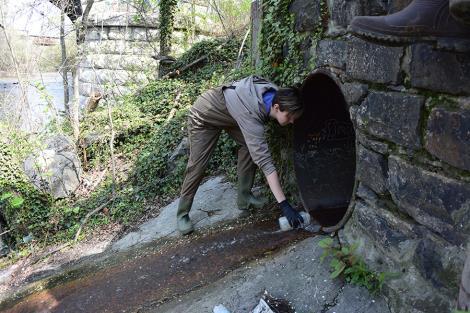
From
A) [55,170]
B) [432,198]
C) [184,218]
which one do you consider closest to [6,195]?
[55,170]

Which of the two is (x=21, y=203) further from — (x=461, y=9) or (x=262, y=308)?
(x=461, y=9)

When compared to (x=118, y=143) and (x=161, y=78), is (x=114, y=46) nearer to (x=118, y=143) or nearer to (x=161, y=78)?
(x=161, y=78)

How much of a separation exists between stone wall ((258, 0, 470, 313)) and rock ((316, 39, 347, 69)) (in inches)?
3.4

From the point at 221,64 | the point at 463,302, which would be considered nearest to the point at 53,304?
the point at 463,302

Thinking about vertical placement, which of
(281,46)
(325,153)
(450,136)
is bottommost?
(325,153)

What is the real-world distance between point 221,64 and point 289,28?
16.8ft

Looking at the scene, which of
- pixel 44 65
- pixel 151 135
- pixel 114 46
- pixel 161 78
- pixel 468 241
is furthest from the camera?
pixel 44 65

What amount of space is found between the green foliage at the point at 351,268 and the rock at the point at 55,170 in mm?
5427

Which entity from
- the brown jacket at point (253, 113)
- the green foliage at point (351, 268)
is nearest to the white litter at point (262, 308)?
the green foliage at point (351, 268)

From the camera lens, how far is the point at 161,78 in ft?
32.0

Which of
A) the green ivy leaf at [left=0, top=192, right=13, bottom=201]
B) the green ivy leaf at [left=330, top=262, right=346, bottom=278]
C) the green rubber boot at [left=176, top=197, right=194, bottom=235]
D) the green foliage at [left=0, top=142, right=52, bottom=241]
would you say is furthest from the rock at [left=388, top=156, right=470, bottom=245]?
the green ivy leaf at [left=0, top=192, right=13, bottom=201]

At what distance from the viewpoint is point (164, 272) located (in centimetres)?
393

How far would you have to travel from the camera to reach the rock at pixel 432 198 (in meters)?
1.91

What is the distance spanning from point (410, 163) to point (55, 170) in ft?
21.4
